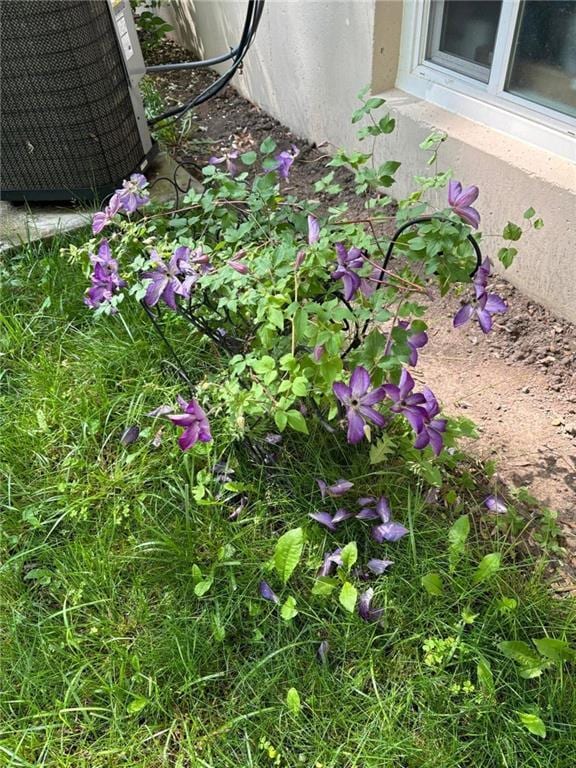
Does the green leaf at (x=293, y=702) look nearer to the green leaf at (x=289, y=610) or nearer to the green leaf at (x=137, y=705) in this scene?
the green leaf at (x=289, y=610)

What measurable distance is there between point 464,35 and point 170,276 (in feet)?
5.29

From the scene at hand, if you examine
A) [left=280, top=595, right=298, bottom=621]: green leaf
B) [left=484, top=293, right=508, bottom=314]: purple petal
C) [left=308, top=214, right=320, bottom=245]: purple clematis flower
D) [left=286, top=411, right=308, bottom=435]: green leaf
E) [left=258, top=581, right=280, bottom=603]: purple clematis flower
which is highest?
[left=308, top=214, right=320, bottom=245]: purple clematis flower

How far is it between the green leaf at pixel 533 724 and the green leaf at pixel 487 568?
27 centimetres

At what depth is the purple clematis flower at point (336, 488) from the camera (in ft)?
5.20

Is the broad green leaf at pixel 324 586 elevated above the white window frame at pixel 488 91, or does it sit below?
below

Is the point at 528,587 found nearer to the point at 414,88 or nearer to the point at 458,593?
the point at 458,593

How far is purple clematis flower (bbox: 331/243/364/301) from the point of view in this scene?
1.36m

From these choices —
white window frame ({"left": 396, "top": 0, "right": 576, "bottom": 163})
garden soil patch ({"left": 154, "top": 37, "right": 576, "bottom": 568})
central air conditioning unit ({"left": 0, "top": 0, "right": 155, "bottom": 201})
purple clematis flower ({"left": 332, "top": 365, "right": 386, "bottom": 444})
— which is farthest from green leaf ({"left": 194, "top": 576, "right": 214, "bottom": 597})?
central air conditioning unit ({"left": 0, "top": 0, "right": 155, "bottom": 201})

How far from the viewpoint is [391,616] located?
4.82 feet

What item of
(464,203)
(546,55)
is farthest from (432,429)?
(546,55)

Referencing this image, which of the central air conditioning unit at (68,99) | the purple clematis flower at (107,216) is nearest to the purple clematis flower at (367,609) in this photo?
the purple clematis flower at (107,216)

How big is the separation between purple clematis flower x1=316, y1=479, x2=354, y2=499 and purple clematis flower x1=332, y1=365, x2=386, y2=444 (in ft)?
1.00

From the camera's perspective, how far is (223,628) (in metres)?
1.44

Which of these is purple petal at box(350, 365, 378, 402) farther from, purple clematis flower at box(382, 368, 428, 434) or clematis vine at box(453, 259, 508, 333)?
clematis vine at box(453, 259, 508, 333)
